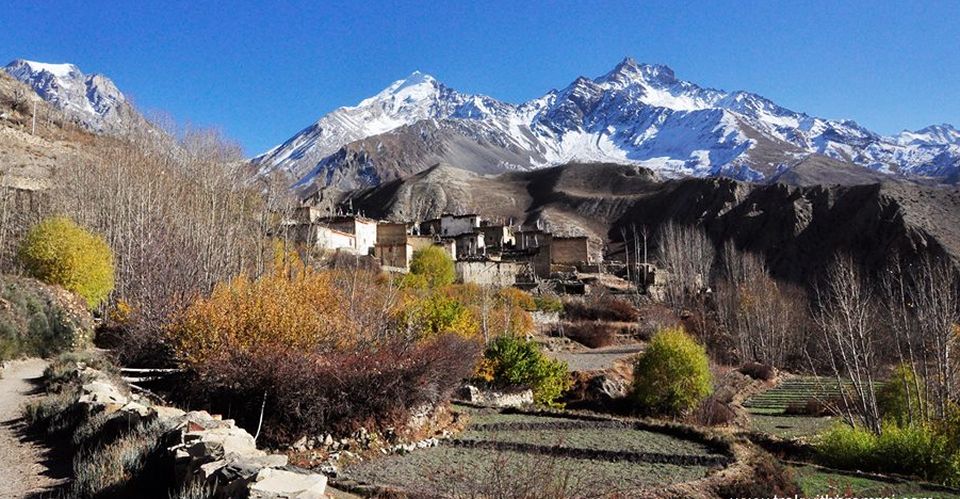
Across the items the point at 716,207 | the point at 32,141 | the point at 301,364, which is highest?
the point at 32,141

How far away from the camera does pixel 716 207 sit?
109m

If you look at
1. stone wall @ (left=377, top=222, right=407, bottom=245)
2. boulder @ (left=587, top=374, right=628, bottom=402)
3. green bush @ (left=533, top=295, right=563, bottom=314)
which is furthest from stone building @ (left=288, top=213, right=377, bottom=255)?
boulder @ (left=587, top=374, right=628, bottom=402)

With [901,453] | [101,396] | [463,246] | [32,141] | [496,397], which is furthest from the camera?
[463,246]

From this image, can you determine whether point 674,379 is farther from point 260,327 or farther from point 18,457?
point 18,457

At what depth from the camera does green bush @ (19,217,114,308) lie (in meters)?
28.2

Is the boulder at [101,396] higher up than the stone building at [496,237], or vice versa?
the stone building at [496,237]

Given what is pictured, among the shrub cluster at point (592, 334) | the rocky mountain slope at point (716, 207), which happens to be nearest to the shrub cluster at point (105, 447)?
the shrub cluster at point (592, 334)

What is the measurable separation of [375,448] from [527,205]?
442 ft

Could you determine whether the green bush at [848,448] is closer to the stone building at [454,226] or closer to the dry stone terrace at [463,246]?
the dry stone terrace at [463,246]

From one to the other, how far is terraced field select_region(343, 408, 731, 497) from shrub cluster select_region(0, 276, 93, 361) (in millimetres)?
13454

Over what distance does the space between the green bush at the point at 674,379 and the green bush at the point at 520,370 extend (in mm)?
3548

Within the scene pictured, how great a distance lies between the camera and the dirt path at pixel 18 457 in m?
7.94

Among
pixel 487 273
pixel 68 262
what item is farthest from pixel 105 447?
pixel 487 273

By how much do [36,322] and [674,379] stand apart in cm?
2224
